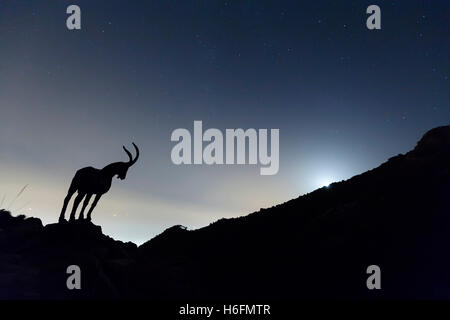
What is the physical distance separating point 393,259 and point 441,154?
10.7 meters

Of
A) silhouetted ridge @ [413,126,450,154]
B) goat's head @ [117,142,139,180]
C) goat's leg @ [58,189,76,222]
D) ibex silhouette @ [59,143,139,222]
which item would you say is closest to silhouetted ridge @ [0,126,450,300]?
silhouetted ridge @ [413,126,450,154]

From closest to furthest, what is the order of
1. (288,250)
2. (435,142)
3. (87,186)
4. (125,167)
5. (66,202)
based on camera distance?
(87,186) < (66,202) < (125,167) < (288,250) < (435,142)

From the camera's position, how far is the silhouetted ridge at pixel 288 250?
40.2 feet

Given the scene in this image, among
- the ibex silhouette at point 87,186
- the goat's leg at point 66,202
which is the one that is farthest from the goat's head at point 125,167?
the goat's leg at point 66,202

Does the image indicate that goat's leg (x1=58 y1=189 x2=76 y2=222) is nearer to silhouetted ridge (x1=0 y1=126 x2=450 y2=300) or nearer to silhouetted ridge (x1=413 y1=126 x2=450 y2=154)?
silhouetted ridge (x1=0 y1=126 x2=450 y2=300)

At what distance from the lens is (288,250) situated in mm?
19812

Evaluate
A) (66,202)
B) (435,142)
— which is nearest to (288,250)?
(66,202)

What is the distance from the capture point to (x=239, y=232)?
22.3 meters

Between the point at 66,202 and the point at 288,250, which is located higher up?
the point at 66,202

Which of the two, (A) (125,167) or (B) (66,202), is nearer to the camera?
(B) (66,202)

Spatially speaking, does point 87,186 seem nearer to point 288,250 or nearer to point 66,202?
point 66,202

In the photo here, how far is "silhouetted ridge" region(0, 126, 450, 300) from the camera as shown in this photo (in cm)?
1224

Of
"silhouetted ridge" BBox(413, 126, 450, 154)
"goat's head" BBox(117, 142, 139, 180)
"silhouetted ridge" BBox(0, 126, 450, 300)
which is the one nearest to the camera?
"silhouetted ridge" BBox(0, 126, 450, 300)

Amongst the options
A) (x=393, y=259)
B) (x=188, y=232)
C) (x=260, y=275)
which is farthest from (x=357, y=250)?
(x=188, y=232)
